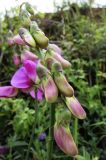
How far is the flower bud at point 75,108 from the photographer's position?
107 cm

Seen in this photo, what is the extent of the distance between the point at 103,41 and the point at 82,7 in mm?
865

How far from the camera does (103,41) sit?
3287 mm

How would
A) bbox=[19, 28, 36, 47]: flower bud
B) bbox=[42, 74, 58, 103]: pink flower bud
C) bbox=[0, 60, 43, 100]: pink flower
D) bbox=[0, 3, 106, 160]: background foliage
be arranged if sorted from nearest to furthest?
bbox=[42, 74, 58, 103]: pink flower bud, bbox=[19, 28, 36, 47]: flower bud, bbox=[0, 60, 43, 100]: pink flower, bbox=[0, 3, 106, 160]: background foliage

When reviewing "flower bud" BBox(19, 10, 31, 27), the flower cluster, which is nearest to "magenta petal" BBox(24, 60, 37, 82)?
the flower cluster

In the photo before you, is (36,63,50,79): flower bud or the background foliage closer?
(36,63,50,79): flower bud

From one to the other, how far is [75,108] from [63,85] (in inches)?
2.3

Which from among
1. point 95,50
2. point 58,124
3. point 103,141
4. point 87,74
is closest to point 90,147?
point 103,141

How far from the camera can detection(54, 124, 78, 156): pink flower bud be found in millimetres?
1077

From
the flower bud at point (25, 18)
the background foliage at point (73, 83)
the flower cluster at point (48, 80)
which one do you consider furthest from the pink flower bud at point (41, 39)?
the background foliage at point (73, 83)

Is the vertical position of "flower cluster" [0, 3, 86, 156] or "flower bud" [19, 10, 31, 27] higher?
"flower bud" [19, 10, 31, 27]

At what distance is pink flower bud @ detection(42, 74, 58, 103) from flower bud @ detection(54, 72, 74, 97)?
0.04 feet

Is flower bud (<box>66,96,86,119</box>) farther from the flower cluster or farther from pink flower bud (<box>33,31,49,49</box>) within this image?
pink flower bud (<box>33,31,49,49</box>)

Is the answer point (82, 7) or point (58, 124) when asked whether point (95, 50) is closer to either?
point (82, 7)

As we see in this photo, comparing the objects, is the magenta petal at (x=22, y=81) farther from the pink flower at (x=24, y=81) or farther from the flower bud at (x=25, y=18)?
the flower bud at (x=25, y=18)
